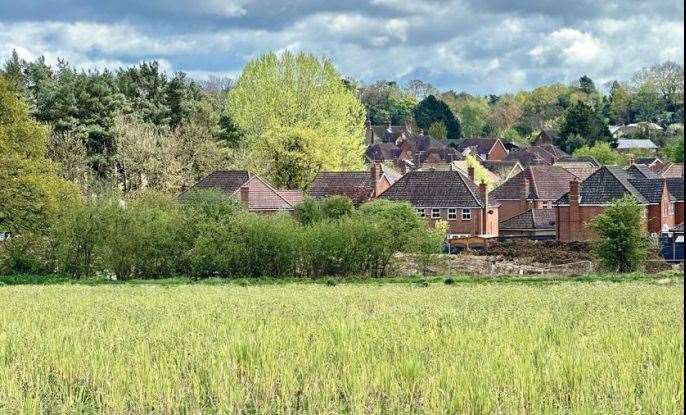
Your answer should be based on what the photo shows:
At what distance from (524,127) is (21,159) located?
162m

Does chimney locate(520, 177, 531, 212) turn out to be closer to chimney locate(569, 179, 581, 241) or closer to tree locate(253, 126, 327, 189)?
chimney locate(569, 179, 581, 241)

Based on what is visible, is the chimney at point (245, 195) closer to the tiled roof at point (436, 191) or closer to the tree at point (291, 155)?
the tree at point (291, 155)

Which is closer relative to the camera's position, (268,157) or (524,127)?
(268,157)

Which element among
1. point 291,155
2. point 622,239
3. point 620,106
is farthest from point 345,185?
point 620,106

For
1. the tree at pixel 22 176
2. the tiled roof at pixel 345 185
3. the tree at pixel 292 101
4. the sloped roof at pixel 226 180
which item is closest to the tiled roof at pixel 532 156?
the tree at pixel 292 101

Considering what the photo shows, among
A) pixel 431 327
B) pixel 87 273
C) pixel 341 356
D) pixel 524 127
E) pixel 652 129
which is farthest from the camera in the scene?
pixel 524 127

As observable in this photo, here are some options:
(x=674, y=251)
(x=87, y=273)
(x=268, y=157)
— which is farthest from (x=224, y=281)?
(x=268, y=157)

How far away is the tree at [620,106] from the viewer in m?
189

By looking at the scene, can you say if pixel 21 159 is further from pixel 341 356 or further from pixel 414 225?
pixel 341 356

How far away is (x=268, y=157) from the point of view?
78.8 m

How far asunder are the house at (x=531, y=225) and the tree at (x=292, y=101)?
15.2m

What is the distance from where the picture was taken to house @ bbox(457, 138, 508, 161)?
524ft

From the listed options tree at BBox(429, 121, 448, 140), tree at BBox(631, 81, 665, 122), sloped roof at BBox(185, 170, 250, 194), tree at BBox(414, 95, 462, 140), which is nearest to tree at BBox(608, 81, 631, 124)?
tree at BBox(631, 81, 665, 122)

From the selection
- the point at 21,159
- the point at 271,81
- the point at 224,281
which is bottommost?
the point at 224,281
